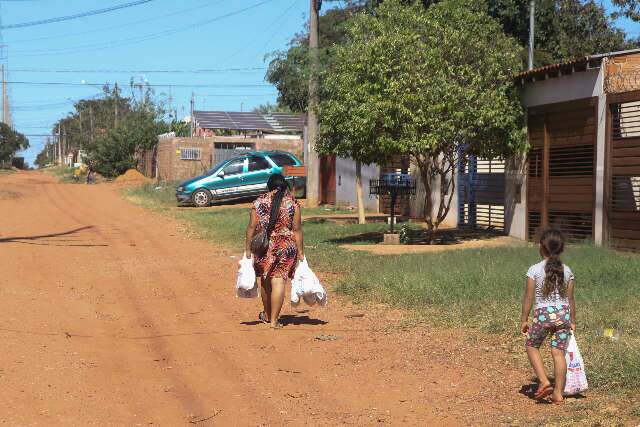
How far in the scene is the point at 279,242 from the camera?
32.9ft

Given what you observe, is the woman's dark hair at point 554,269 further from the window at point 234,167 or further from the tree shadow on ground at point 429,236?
the window at point 234,167

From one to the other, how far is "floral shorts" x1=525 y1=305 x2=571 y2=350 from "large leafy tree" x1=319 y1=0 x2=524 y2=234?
10.1 metres

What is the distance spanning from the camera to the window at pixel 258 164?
107ft

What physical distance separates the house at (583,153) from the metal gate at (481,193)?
93 cm

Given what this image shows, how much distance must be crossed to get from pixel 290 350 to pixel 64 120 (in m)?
131

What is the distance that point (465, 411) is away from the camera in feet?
22.0

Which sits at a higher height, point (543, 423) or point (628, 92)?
point (628, 92)

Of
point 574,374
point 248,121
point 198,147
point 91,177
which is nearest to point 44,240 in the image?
point 574,374

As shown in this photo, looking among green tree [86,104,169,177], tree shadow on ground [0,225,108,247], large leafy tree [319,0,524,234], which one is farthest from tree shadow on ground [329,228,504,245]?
green tree [86,104,169,177]

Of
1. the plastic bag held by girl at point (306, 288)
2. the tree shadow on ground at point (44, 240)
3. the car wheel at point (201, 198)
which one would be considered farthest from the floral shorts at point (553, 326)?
the car wheel at point (201, 198)

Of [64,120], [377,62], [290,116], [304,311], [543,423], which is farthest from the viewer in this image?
[64,120]

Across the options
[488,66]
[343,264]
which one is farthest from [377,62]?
[343,264]

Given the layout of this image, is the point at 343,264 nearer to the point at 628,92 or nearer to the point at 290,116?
the point at 628,92

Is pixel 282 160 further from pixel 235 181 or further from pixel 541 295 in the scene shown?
pixel 541 295
